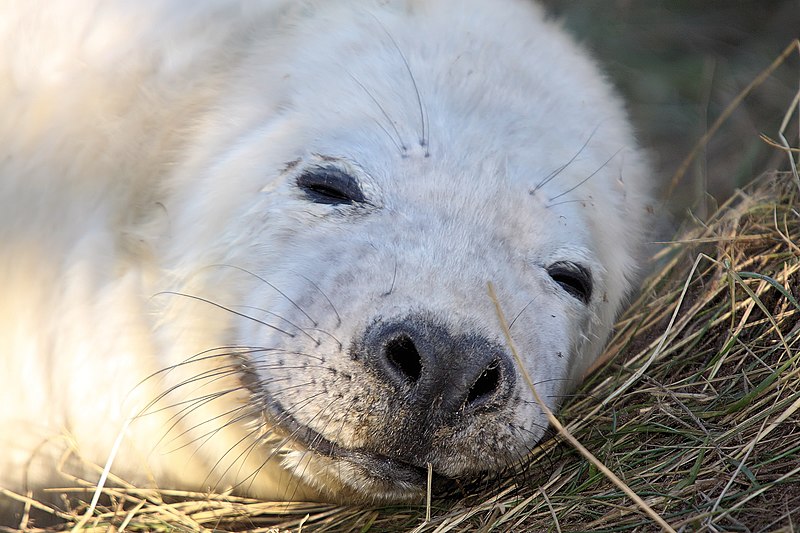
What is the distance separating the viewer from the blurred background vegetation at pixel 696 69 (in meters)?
4.70

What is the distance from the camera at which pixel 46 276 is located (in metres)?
2.46

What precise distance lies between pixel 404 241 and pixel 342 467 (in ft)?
1.74

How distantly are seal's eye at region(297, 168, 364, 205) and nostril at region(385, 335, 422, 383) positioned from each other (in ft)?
1.58

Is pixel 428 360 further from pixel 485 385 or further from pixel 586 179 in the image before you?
pixel 586 179

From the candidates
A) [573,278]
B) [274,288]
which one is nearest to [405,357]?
[274,288]

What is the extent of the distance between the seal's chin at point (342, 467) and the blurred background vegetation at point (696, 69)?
105 inches

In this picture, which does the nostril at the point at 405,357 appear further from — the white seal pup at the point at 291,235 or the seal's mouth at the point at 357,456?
the seal's mouth at the point at 357,456

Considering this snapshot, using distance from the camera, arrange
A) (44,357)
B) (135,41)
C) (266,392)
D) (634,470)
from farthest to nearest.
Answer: (135,41), (44,357), (634,470), (266,392)

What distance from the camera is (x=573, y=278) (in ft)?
7.84

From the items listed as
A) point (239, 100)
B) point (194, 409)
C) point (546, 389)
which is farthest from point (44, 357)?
point (546, 389)

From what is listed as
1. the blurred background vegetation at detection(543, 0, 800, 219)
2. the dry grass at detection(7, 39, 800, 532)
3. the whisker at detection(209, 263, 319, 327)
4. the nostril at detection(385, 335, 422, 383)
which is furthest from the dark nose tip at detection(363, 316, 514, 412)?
the blurred background vegetation at detection(543, 0, 800, 219)

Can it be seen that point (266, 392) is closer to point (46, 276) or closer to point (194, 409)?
point (194, 409)

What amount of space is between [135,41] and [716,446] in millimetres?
1921

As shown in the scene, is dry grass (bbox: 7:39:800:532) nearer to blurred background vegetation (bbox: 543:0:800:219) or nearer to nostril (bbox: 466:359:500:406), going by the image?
nostril (bbox: 466:359:500:406)
